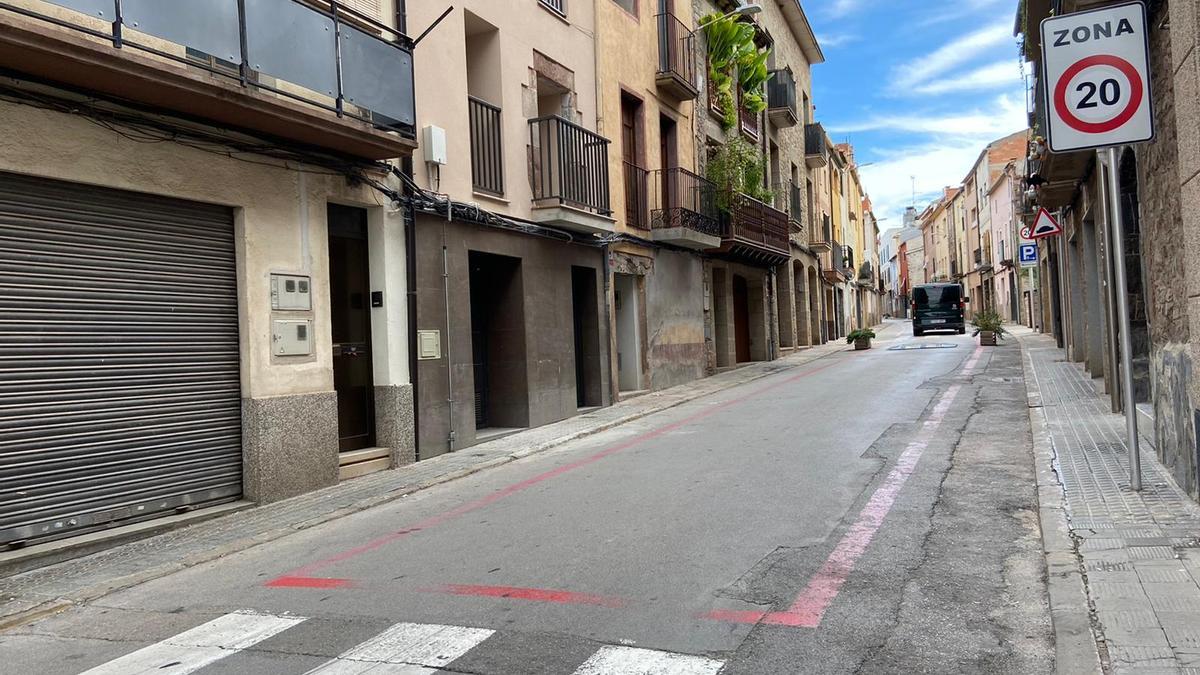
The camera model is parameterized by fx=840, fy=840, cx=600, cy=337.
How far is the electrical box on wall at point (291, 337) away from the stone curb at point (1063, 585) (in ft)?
21.4

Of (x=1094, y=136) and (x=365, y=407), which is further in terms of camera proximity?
(x=365, y=407)

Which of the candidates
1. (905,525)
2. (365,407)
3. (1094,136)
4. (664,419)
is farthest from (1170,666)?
(664,419)

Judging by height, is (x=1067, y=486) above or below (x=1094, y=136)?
below

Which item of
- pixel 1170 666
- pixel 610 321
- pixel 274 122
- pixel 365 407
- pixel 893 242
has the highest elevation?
pixel 893 242

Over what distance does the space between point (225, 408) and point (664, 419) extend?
6561mm

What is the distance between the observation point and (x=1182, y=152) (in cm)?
546

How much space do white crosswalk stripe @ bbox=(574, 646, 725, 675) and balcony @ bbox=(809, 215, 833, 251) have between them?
30.6m

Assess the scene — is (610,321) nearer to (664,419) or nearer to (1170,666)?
(664,419)

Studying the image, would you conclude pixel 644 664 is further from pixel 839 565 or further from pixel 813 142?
pixel 813 142

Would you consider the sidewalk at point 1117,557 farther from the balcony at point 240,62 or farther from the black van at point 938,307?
the black van at point 938,307

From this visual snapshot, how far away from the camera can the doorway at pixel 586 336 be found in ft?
47.5

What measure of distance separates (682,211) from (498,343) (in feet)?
20.8

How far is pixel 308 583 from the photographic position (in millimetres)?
5125

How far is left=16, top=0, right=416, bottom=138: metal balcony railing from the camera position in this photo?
6406mm
